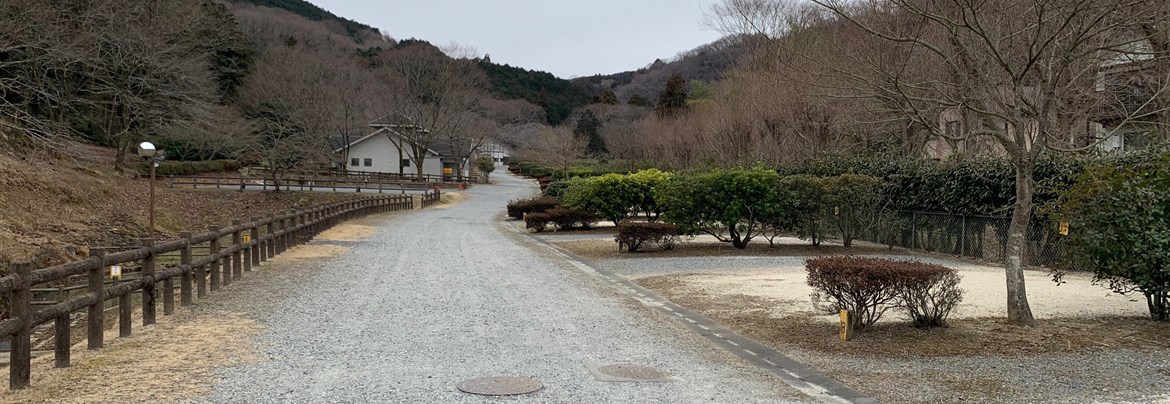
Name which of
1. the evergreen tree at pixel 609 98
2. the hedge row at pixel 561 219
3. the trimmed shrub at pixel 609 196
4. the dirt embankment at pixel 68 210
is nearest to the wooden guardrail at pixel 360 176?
Answer: the dirt embankment at pixel 68 210

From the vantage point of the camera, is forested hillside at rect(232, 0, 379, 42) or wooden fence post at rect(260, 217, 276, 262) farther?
forested hillside at rect(232, 0, 379, 42)

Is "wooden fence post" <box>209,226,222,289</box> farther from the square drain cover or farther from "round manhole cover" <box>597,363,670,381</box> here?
"round manhole cover" <box>597,363,670,381</box>

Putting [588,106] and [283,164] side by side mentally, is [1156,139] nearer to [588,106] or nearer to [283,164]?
[283,164]

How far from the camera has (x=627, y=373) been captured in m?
6.07

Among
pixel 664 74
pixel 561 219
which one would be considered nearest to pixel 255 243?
pixel 561 219

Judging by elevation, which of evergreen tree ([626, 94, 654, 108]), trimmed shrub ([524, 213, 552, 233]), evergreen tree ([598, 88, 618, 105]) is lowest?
trimmed shrub ([524, 213, 552, 233])

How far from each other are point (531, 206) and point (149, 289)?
24.4 meters

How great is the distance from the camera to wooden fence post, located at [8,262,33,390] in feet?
17.2

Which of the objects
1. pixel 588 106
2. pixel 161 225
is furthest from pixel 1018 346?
pixel 588 106

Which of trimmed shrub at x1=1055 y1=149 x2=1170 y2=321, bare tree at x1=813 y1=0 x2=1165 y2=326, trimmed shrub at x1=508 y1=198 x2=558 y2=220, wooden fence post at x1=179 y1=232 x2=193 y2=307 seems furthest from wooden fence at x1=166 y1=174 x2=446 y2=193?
trimmed shrub at x1=1055 y1=149 x2=1170 y2=321

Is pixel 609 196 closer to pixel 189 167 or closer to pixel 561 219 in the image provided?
pixel 561 219

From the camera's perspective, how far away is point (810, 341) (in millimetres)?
7355

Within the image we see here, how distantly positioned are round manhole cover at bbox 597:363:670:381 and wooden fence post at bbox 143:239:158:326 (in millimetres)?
4893

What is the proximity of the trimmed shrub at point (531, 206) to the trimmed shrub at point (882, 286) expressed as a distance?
22.4 metres
